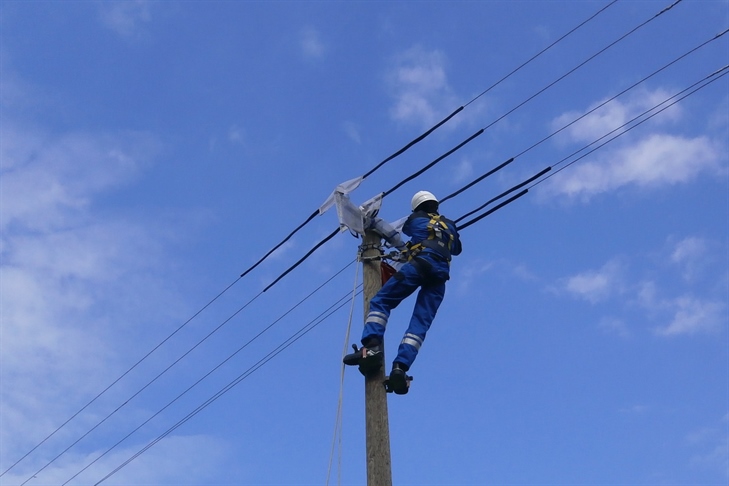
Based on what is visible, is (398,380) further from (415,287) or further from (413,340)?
(415,287)

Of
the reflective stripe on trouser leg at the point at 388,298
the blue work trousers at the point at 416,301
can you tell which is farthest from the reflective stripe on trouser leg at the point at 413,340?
the reflective stripe on trouser leg at the point at 388,298

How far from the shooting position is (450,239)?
768cm

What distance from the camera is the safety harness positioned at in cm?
746

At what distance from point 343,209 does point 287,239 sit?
1.05 meters

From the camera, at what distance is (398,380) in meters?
6.68

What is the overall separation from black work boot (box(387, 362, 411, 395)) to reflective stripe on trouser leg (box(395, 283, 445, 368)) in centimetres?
8

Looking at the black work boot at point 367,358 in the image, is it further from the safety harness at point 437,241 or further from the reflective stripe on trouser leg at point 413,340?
the safety harness at point 437,241

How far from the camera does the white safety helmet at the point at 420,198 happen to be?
795cm

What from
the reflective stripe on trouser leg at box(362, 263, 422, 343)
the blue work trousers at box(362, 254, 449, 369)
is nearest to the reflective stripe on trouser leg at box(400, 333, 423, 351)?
the blue work trousers at box(362, 254, 449, 369)

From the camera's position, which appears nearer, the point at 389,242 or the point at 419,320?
the point at 419,320

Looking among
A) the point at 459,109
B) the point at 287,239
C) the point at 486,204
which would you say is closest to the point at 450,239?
the point at 486,204

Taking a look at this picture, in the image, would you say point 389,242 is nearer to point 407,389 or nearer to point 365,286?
point 365,286

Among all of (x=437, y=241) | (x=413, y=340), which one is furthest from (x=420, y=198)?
(x=413, y=340)

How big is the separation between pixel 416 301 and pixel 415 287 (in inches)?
4.6
